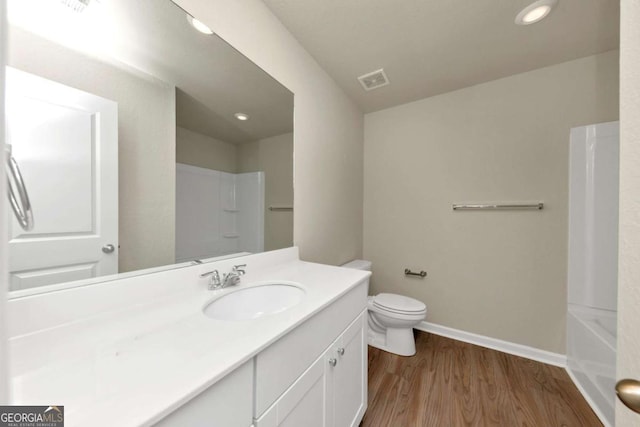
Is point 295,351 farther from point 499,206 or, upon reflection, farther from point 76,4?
point 499,206

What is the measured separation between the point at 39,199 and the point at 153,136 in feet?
1.22

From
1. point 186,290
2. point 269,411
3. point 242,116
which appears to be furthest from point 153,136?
point 269,411

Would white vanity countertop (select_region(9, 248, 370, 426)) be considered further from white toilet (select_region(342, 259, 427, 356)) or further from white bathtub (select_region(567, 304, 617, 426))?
white bathtub (select_region(567, 304, 617, 426))

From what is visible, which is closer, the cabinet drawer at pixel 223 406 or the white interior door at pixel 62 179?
the cabinet drawer at pixel 223 406

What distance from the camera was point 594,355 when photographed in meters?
1.32

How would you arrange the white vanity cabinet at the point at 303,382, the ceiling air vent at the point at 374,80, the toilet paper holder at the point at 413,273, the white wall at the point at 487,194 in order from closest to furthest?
the white vanity cabinet at the point at 303,382
the white wall at the point at 487,194
the ceiling air vent at the point at 374,80
the toilet paper holder at the point at 413,273

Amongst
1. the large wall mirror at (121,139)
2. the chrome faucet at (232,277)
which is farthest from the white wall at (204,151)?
the chrome faucet at (232,277)

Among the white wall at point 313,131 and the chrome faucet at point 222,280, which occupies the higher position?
the white wall at point 313,131

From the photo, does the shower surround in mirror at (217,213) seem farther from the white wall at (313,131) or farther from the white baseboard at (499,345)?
the white baseboard at (499,345)

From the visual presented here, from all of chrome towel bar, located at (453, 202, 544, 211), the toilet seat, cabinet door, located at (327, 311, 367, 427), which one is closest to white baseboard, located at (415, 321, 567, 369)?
the toilet seat

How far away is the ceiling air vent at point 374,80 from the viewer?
5.98 feet

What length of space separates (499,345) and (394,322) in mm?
927

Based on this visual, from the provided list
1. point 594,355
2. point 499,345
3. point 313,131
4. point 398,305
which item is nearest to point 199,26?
point 313,131

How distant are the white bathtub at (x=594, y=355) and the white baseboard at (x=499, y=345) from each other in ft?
0.25
